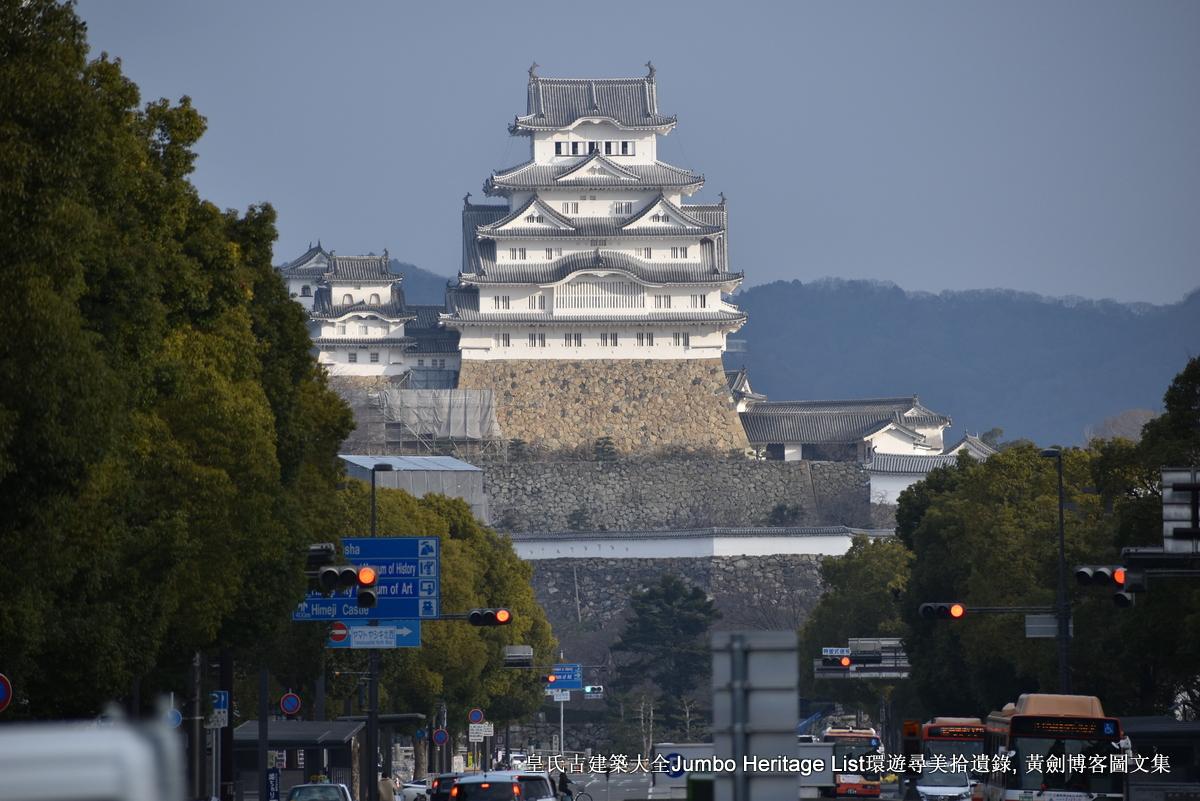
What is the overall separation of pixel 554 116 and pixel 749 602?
85.1ft

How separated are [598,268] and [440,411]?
30.6 ft

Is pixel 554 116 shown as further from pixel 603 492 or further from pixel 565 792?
pixel 565 792

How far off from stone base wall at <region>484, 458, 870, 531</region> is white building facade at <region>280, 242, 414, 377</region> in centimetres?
807

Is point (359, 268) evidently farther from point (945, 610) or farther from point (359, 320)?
point (945, 610)

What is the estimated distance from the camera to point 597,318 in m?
83.7

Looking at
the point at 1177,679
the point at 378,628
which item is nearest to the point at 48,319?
the point at 378,628

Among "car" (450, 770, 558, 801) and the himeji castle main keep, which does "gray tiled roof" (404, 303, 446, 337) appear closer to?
the himeji castle main keep

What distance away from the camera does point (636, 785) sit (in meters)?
48.7

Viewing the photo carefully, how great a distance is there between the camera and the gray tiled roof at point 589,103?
90250 millimetres

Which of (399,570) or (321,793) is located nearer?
(321,793)

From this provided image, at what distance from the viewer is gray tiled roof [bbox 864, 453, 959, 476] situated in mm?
85375

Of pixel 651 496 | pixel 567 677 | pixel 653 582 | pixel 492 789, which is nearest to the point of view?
pixel 492 789

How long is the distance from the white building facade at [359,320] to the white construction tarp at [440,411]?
4574 millimetres

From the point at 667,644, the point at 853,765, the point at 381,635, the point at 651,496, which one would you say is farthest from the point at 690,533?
the point at 381,635
